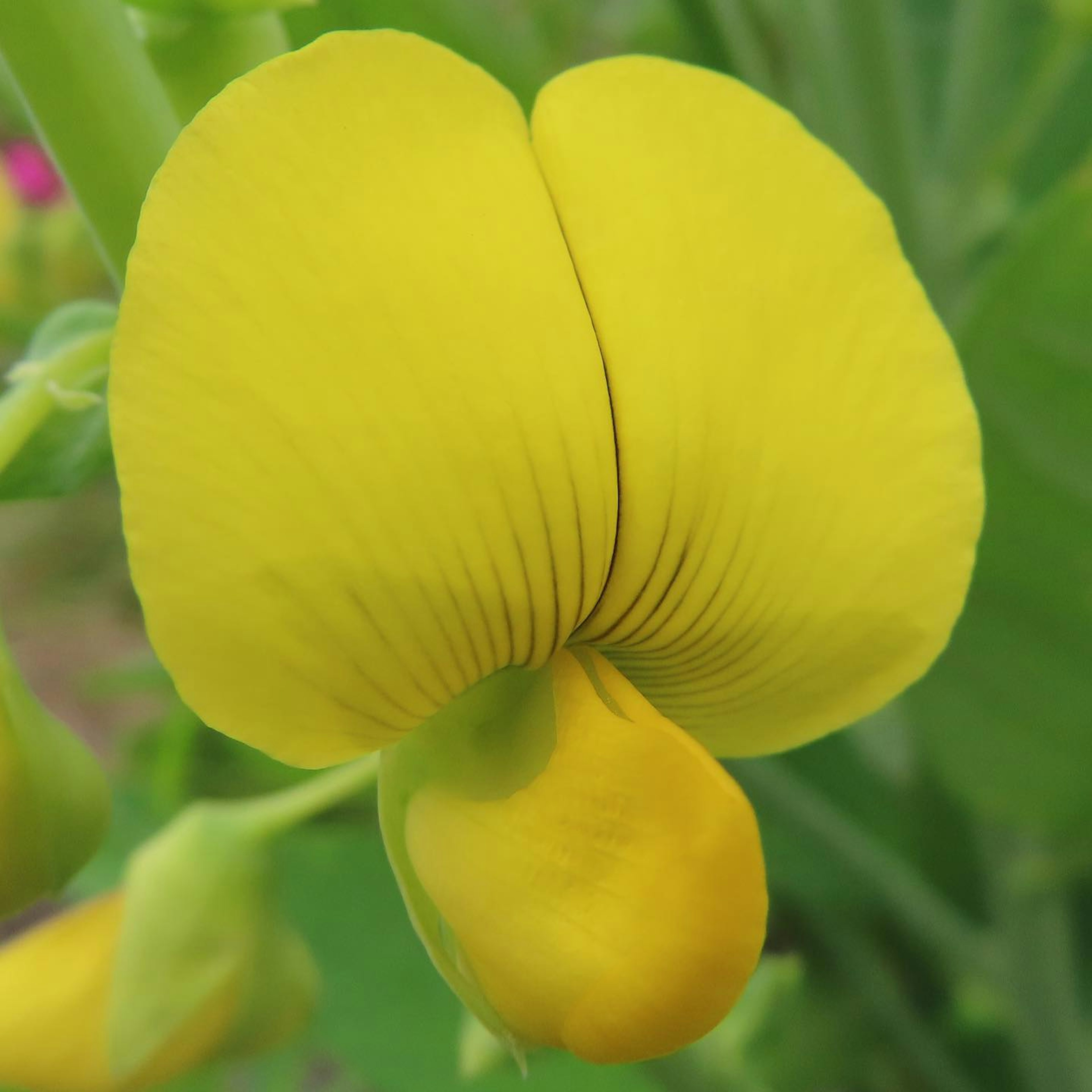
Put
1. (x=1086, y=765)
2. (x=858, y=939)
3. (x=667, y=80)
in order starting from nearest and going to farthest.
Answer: (x=667, y=80), (x=1086, y=765), (x=858, y=939)

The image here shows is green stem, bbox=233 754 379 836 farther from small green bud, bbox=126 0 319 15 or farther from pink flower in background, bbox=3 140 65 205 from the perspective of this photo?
pink flower in background, bbox=3 140 65 205

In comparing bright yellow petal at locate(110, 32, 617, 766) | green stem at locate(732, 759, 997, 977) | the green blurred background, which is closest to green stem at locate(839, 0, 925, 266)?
the green blurred background

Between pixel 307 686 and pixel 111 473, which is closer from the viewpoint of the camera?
pixel 307 686

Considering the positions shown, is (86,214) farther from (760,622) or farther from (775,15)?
(775,15)

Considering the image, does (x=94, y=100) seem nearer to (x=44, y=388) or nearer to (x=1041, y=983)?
(x=44, y=388)

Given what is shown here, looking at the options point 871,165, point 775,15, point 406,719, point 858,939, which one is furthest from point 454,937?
point 775,15
